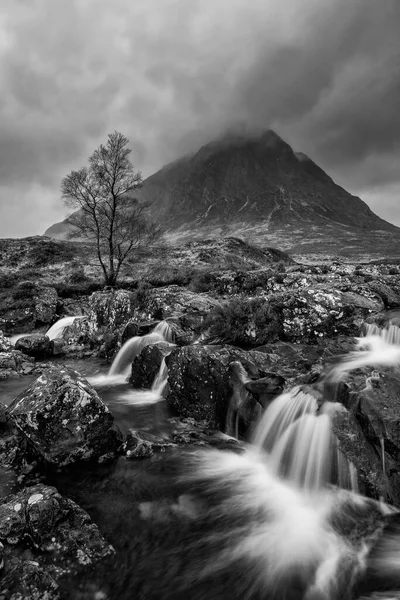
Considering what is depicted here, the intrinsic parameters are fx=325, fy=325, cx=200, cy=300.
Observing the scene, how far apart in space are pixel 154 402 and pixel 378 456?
7.25 meters

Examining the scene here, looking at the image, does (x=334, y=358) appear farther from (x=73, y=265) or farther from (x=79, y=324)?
(x=73, y=265)

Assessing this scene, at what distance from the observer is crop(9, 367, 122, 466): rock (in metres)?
7.35

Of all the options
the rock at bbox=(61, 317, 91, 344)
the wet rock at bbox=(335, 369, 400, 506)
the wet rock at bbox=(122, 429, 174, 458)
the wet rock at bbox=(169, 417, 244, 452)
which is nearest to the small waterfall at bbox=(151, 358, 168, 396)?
the wet rock at bbox=(169, 417, 244, 452)

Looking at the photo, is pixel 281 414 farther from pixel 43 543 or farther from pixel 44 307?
pixel 44 307

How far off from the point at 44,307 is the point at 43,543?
Result: 68.6 feet

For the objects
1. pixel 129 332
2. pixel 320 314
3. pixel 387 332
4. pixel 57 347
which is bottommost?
pixel 57 347

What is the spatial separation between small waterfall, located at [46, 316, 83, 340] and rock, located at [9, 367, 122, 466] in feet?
44.6

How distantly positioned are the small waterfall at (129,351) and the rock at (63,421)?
255 inches

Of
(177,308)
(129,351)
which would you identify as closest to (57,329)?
(129,351)

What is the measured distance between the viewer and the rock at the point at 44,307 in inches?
908

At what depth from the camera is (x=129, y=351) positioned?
15.3 m

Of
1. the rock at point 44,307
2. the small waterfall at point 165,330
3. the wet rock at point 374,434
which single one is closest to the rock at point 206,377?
the wet rock at point 374,434

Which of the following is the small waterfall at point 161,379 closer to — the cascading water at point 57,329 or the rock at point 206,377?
the rock at point 206,377

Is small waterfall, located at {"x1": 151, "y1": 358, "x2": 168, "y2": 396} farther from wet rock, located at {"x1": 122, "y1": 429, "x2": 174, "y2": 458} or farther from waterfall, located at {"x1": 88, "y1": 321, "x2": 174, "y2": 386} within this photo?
wet rock, located at {"x1": 122, "y1": 429, "x2": 174, "y2": 458}
